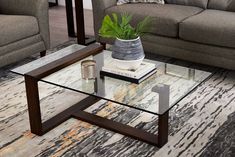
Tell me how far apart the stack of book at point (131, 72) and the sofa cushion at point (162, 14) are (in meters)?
0.79

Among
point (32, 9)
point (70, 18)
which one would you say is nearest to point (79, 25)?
point (70, 18)

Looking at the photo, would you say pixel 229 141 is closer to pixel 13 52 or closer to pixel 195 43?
pixel 195 43

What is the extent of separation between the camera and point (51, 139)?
2303 mm

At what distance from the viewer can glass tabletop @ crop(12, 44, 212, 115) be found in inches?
82.0

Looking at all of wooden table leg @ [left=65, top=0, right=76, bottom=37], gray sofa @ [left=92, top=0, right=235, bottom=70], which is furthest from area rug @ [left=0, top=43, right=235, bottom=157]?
wooden table leg @ [left=65, top=0, right=76, bottom=37]

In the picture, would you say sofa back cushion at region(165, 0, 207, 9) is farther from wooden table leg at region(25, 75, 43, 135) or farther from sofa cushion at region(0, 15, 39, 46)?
wooden table leg at region(25, 75, 43, 135)

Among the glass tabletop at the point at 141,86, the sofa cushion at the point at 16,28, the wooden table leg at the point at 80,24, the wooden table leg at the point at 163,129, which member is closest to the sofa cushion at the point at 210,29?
the glass tabletop at the point at 141,86

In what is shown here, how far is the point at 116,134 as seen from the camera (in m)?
2.34

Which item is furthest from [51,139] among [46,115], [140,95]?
[140,95]

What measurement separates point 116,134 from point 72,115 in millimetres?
359

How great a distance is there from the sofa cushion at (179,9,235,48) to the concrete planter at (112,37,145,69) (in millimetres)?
855

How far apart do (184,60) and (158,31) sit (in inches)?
13.2

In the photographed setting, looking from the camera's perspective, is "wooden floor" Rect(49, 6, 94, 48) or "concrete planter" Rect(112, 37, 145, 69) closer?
"concrete planter" Rect(112, 37, 145, 69)

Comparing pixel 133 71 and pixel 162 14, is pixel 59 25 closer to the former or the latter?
pixel 162 14
